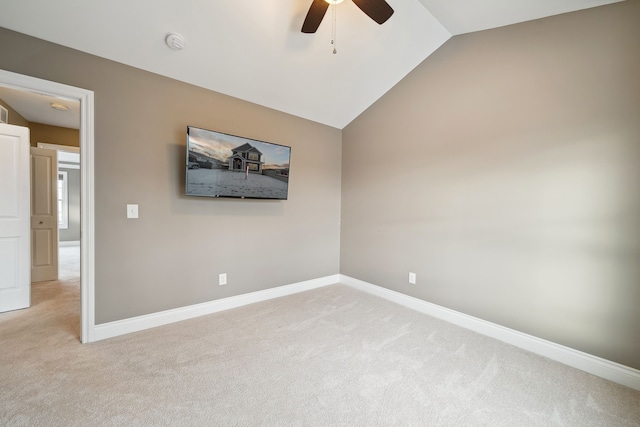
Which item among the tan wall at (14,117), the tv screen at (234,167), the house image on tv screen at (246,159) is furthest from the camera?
the tan wall at (14,117)

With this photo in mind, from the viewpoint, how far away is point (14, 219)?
2.81 m

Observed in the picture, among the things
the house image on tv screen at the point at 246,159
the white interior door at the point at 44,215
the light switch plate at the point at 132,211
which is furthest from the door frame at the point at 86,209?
the white interior door at the point at 44,215

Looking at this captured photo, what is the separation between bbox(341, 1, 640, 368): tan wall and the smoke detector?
92.8 inches

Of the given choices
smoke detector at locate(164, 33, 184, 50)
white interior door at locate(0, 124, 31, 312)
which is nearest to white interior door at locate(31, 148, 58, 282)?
white interior door at locate(0, 124, 31, 312)

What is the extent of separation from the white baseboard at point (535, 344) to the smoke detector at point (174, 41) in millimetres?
3440

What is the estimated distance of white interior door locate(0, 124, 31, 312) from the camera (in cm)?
277

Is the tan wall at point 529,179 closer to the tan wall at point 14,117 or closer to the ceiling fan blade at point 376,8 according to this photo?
the ceiling fan blade at point 376,8

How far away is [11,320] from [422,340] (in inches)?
159

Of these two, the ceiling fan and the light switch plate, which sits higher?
the ceiling fan

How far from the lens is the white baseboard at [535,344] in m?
1.84

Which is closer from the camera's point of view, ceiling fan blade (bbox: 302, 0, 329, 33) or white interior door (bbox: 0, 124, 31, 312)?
ceiling fan blade (bbox: 302, 0, 329, 33)

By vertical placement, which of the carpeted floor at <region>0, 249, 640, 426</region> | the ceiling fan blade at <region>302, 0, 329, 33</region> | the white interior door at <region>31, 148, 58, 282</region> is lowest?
the carpeted floor at <region>0, 249, 640, 426</region>

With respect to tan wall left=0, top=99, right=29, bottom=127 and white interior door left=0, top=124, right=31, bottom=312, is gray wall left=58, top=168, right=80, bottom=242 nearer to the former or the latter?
tan wall left=0, top=99, right=29, bottom=127

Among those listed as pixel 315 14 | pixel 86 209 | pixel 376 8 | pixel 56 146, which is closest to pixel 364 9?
pixel 376 8
